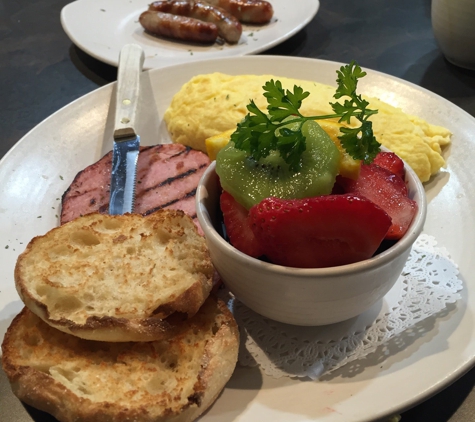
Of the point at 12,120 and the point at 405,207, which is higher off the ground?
the point at 405,207

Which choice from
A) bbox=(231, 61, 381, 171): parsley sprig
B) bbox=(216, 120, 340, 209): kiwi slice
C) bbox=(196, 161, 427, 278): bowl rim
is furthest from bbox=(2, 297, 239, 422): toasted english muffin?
bbox=(231, 61, 381, 171): parsley sprig

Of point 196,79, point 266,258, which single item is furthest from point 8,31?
point 266,258

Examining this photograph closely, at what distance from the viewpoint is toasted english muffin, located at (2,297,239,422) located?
1.14m

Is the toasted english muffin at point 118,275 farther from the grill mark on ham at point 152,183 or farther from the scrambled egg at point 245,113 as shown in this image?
the scrambled egg at point 245,113

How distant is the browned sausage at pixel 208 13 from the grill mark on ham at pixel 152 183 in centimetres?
140

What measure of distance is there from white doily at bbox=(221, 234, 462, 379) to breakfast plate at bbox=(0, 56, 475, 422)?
1.1 inches

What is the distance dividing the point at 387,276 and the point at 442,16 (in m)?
2.38

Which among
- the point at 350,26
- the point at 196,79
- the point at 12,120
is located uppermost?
the point at 196,79

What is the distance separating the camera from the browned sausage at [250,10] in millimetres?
3432

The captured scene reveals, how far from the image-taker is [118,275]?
1.40m

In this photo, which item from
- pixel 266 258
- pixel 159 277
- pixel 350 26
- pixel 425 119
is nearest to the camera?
pixel 266 258

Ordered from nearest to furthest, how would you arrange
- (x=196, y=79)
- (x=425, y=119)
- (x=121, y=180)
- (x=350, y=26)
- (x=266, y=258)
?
(x=266, y=258) < (x=121, y=180) < (x=425, y=119) < (x=196, y=79) < (x=350, y=26)

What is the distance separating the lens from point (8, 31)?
4148 millimetres

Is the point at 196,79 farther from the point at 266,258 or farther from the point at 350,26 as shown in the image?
the point at 350,26
